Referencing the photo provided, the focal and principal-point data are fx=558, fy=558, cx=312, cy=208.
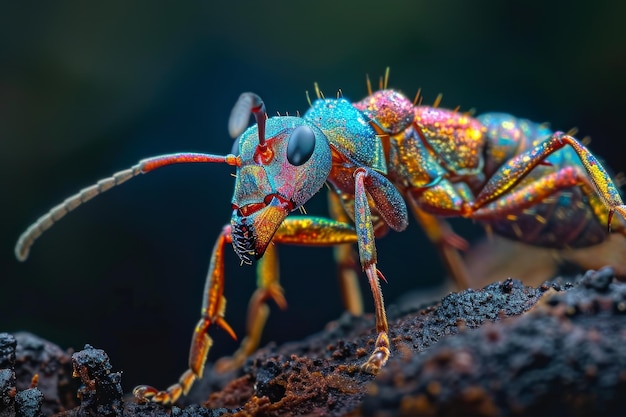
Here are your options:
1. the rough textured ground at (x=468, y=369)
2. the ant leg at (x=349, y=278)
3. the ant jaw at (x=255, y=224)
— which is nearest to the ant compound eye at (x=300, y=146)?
the ant jaw at (x=255, y=224)

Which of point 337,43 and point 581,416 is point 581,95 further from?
point 581,416

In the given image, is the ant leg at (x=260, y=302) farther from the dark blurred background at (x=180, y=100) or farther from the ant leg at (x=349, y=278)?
the ant leg at (x=349, y=278)

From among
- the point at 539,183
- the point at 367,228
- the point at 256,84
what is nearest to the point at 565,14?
the point at 539,183

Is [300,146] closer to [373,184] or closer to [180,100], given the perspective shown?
[373,184]

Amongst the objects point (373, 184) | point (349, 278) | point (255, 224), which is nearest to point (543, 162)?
point (373, 184)

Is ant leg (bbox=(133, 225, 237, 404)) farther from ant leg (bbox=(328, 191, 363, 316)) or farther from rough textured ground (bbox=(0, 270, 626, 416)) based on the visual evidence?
ant leg (bbox=(328, 191, 363, 316))

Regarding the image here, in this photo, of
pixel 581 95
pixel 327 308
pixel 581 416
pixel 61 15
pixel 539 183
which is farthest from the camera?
pixel 327 308

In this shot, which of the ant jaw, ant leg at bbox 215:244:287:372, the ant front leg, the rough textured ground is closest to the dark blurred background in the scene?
ant leg at bbox 215:244:287:372
